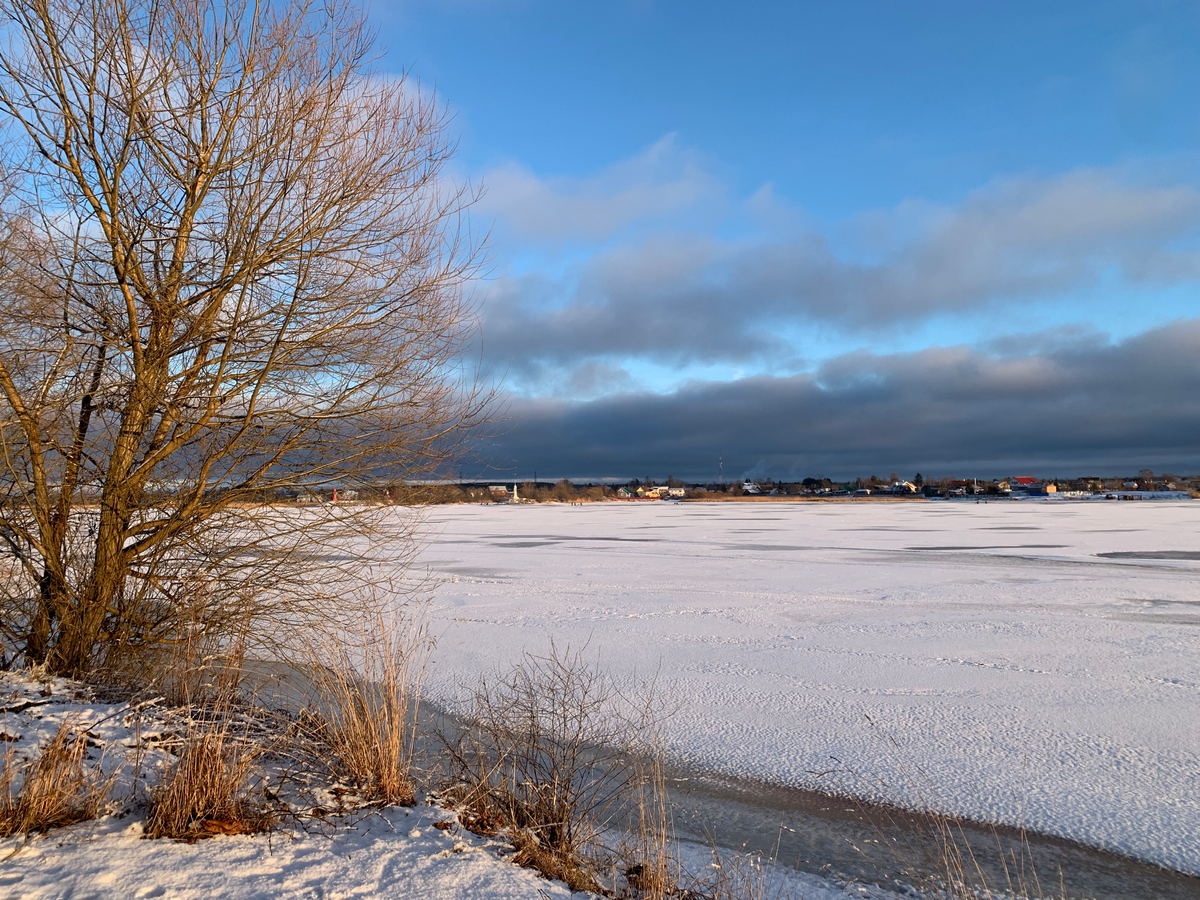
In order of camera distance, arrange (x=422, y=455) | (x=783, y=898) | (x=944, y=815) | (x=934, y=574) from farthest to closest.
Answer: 1. (x=934, y=574)
2. (x=422, y=455)
3. (x=944, y=815)
4. (x=783, y=898)

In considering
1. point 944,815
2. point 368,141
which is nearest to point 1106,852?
point 944,815

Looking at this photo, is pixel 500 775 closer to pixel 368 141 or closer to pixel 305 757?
pixel 305 757

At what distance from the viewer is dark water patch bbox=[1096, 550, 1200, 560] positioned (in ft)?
59.6

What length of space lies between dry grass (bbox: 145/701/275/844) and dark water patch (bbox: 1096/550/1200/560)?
20.0 metres

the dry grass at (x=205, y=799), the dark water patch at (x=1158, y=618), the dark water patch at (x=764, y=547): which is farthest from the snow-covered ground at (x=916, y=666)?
the dark water patch at (x=764, y=547)

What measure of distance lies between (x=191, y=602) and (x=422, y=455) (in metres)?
2.04

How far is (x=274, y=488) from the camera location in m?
5.99

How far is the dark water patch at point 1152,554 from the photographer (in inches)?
715

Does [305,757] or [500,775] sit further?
[500,775]

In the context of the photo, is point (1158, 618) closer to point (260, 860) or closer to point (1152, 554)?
point (1152, 554)

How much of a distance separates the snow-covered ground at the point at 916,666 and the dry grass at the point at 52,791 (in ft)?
12.2

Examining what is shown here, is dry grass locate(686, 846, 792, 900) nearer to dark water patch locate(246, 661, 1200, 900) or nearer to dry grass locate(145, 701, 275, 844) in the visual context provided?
dark water patch locate(246, 661, 1200, 900)

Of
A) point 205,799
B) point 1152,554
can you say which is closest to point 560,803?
point 205,799

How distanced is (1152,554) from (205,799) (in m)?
22.0
